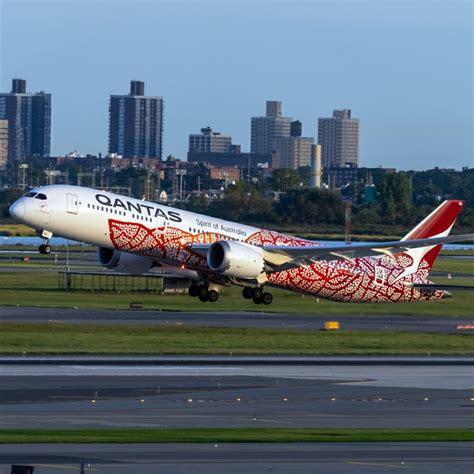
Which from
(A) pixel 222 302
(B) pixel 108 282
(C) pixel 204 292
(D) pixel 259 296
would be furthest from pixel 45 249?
(B) pixel 108 282

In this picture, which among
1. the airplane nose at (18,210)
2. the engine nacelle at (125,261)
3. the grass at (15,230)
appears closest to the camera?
the airplane nose at (18,210)

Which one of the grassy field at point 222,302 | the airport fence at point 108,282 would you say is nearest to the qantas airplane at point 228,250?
the grassy field at point 222,302

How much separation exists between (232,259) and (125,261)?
571 cm

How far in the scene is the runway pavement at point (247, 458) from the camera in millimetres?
27828

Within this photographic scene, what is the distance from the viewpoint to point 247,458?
29.2 m

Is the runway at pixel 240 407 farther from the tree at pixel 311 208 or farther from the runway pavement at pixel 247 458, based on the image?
the tree at pixel 311 208

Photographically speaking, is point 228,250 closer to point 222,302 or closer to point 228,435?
point 222,302

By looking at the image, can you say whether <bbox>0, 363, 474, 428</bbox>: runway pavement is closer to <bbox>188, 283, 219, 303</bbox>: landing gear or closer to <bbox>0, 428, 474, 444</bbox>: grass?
<bbox>0, 428, 474, 444</bbox>: grass

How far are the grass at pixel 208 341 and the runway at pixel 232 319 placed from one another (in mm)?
2702

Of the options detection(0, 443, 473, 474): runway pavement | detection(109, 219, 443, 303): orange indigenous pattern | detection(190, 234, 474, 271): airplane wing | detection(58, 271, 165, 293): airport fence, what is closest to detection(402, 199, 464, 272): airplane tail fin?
detection(109, 219, 443, 303): orange indigenous pattern

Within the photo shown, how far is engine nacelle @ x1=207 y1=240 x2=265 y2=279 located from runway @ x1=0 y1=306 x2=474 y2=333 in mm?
3407

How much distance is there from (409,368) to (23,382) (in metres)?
14.0

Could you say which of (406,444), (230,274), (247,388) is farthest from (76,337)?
(406,444)

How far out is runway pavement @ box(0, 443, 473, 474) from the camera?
27828 mm
